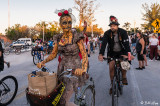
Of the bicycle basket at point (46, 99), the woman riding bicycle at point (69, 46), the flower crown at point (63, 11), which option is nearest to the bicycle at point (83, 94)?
the woman riding bicycle at point (69, 46)

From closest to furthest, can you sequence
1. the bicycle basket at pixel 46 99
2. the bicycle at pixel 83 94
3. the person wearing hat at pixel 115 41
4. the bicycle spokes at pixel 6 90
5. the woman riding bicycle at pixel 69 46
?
the bicycle basket at pixel 46 99, the bicycle at pixel 83 94, the woman riding bicycle at pixel 69 46, the bicycle spokes at pixel 6 90, the person wearing hat at pixel 115 41

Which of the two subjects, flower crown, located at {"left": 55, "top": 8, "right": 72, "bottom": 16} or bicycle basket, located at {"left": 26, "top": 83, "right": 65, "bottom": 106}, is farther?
flower crown, located at {"left": 55, "top": 8, "right": 72, "bottom": 16}

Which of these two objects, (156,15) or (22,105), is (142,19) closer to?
(156,15)

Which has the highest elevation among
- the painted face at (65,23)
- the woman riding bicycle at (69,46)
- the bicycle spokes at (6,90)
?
the painted face at (65,23)

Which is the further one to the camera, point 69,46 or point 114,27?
point 114,27

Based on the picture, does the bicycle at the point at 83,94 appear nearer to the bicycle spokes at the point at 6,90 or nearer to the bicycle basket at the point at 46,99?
the bicycle basket at the point at 46,99

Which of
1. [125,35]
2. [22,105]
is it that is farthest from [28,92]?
[125,35]

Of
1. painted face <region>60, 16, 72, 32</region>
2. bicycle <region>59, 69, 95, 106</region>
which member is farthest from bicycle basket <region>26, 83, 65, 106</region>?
painted face <region>60, 16, 72, 32</region>

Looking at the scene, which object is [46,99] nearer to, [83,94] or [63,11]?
[83,94]

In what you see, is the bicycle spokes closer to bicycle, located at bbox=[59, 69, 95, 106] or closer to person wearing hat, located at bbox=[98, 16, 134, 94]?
bicycle, located at bbox=[59, 69, 95, 106]

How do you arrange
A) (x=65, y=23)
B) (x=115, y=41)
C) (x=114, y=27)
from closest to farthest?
(x=65, y=23) → (x=114, y=27) → (x=115, y=41)

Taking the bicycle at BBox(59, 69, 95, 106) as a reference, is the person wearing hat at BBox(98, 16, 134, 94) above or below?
above

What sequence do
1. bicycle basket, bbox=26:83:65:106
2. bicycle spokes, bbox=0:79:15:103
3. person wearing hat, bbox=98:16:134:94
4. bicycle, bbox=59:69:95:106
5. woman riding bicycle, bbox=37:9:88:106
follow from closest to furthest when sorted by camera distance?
bicycle basket, bbox=26:83:65:106, bicycle, bbox=59:69:95:106, woman riding bicycle, bbox=37:9:88:106, bicycle spokes, bbox=0:79:15:103, person wearing hat, bbox=98:16:134:94

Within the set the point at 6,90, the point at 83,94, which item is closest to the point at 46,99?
the point at 83,94
